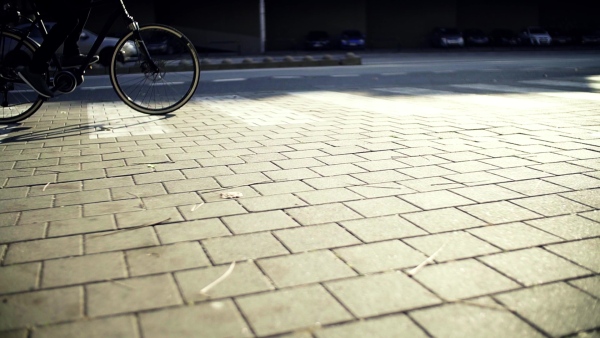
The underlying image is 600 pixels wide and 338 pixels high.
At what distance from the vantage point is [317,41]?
3828cm

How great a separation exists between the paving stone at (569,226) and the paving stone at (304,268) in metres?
1.12

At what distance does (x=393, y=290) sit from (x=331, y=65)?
16084mm

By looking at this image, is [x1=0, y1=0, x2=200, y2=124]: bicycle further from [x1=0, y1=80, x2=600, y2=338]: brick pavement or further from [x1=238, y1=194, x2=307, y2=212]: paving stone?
[x1=238, y1=194, x2=307, y2=212]: paving stone

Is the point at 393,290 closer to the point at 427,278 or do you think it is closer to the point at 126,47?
the point at 427,278

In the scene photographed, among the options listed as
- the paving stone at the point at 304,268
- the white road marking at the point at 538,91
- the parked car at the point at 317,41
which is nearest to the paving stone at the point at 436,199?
the paving stone at the point at 304,268

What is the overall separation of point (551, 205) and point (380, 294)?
155cm

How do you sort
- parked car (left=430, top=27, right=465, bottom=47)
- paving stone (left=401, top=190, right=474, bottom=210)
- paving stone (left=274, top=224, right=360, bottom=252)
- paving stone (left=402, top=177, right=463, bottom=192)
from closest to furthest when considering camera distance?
paving stone (left=274, top=224, right=360, bottom=252) < paving stone (left=401, top=190, right=474, bottom=210) < paving stone (left=402, top=177, right=463, bottom=192) < parked car (left=430, top=27, right=465, bottom=47)

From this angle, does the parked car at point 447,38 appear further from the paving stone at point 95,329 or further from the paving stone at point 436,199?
the paving stone at point 95,329

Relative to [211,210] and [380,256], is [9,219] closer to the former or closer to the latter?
[211,210]

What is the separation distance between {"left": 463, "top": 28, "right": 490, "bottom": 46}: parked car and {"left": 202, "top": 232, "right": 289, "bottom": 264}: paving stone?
132ft

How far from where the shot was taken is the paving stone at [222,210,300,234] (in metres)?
3.04

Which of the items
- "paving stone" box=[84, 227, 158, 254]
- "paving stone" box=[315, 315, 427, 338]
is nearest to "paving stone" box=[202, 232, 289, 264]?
"paving stone" box=[84, 227, 158, 254]

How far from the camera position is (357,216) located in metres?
3.20

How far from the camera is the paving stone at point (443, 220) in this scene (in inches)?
119
